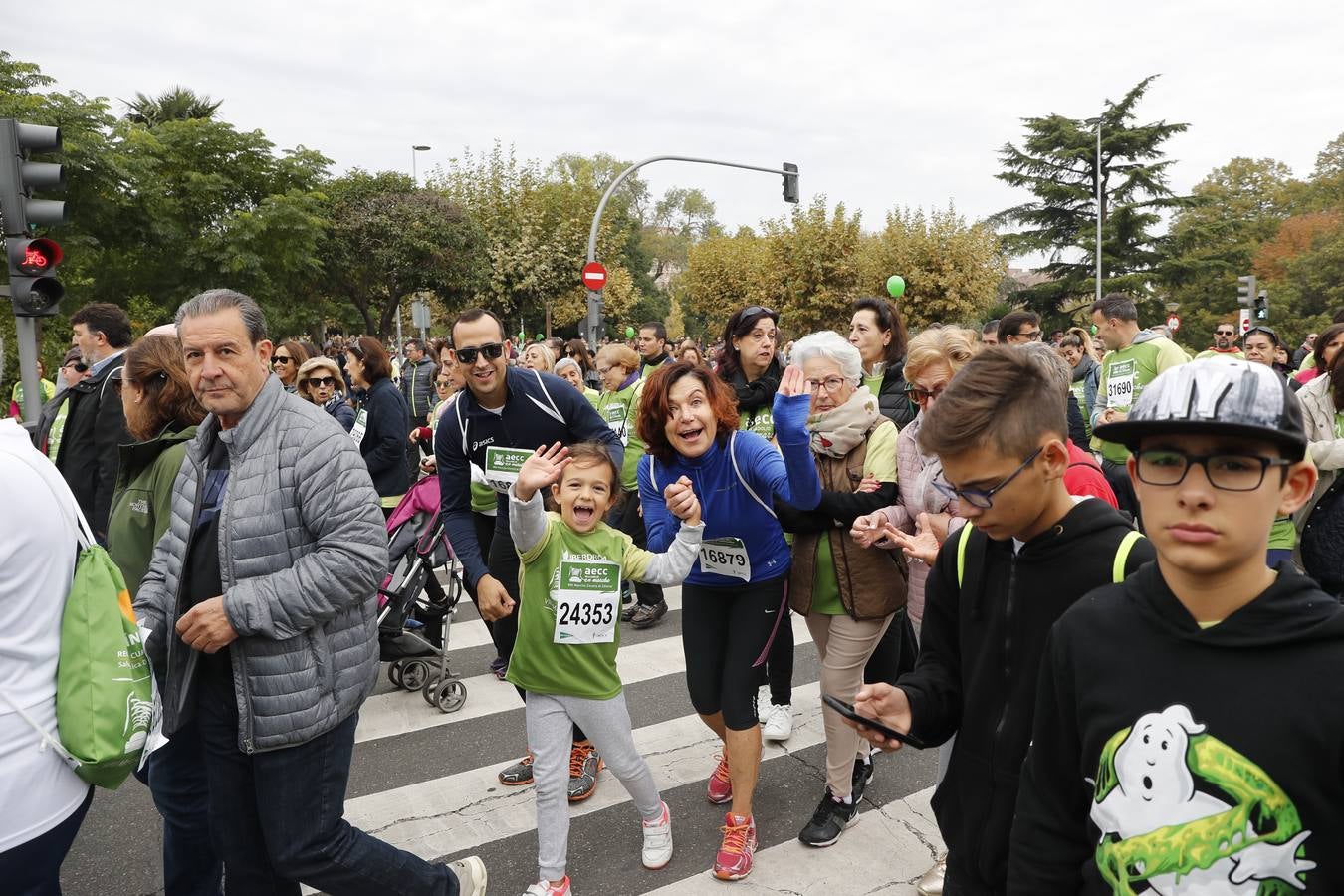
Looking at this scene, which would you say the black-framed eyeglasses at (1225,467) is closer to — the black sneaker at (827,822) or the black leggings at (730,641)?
the black leggings at (730,641)

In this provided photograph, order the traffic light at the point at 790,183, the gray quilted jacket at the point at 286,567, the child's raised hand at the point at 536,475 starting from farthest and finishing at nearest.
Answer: the traffic light at the point at 790,183
the child's raised hand at the point at 536,475
the gray quilted jacket at the point at 286,567

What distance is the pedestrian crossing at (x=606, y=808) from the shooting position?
357 centimetres

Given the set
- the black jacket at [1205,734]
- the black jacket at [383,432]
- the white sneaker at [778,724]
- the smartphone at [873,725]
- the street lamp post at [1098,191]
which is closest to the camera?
the black jacket at [1205,734]

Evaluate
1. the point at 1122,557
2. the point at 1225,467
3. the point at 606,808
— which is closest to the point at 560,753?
the point at 606,808

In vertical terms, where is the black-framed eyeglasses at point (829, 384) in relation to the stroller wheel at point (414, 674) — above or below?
above

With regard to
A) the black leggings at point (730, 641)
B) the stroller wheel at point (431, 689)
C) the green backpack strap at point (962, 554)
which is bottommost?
the stroller wheel at point (431, 689)

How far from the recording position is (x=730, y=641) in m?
3.64

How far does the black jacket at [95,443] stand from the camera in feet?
14.5

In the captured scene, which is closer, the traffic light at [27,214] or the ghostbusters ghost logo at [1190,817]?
the ghostbusters ghost logo at [1190,817]

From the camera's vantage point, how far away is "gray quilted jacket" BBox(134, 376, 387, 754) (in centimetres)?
253

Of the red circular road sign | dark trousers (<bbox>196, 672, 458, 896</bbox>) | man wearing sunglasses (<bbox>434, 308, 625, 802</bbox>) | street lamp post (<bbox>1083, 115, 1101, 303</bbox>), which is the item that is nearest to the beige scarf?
man wearing sunglasses (<bbox>434, 308, 625, 802</bbox>)

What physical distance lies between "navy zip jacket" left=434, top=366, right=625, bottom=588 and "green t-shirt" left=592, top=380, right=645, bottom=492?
2458 millimetres

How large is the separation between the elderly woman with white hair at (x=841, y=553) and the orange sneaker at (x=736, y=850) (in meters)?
0.32

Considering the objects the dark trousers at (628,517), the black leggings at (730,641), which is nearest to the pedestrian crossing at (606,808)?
the black leggings at (730,641)
